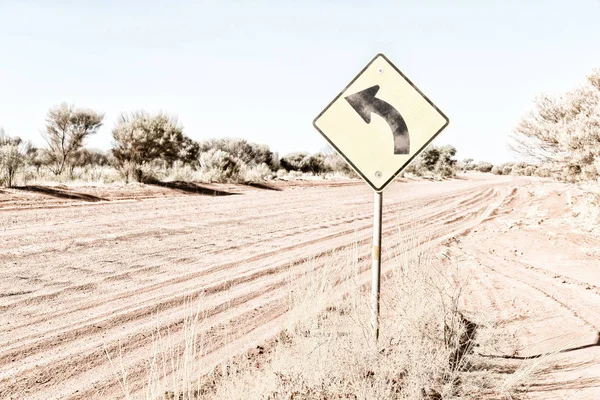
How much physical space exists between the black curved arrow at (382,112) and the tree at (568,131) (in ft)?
36.9

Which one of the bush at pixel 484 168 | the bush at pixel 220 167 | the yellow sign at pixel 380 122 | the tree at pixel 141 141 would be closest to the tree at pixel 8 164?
the tree at pixel 141 141

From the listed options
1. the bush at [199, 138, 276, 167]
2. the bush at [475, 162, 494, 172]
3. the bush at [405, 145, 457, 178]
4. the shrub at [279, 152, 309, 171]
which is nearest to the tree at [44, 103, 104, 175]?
the bush at [199, 138, 276, 167]

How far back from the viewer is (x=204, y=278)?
636cm

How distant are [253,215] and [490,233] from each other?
6.29 meters

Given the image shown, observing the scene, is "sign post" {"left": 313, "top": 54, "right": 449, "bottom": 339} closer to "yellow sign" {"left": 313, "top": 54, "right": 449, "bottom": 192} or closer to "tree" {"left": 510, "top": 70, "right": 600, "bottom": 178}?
"yellow sign" {"left": 313, "top": 54, "right": 449, "bottom": 192}

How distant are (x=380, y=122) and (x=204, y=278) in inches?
153

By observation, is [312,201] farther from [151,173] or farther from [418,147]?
[418,147]

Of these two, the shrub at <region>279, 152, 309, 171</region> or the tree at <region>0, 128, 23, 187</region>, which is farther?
the shrub at <region>279, 152, 309, 171</region>

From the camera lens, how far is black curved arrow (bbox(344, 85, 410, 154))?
3459mm

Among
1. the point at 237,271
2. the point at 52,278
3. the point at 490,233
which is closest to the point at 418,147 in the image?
the point at 237,271

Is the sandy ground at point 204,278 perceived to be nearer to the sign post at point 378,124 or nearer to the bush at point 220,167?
the sign post at point 378,124

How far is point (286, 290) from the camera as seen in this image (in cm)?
596

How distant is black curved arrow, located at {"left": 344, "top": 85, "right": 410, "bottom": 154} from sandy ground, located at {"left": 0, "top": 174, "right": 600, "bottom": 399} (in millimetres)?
2070

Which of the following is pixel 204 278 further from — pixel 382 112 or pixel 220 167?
pixel 220 167
